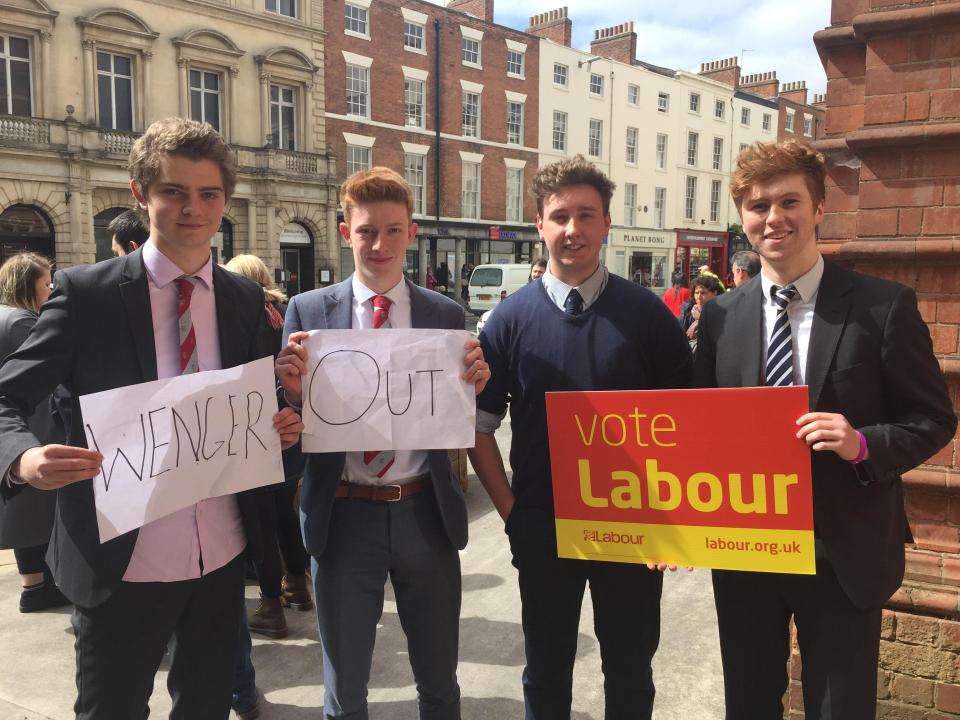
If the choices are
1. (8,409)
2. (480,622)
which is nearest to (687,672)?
(480,622)

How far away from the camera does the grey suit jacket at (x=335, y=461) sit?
2.21 m

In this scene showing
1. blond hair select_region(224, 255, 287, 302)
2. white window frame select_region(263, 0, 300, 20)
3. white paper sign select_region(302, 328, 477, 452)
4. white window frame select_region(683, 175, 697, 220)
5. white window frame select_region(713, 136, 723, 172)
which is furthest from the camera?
white window frame select_region(713, 136, 723, 172)

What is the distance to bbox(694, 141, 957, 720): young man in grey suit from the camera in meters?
1.85

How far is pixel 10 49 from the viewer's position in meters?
17.8

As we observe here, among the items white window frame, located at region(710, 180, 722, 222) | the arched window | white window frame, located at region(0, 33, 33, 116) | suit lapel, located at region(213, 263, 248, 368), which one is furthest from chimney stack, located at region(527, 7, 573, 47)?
suit lapel, located at region(213, 263, 248, 368)

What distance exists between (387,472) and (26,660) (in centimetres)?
243

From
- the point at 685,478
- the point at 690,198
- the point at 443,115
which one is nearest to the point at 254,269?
the point at 685,478

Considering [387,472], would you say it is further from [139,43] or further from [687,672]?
[139,43]

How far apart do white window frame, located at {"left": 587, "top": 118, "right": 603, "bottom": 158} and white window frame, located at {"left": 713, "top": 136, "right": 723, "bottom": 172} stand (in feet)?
29.1

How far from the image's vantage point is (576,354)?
89.7 inches

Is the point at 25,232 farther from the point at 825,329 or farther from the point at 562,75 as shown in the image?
the point at 562,75

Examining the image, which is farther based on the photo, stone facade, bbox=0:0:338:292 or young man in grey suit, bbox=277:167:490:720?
stone facade, bbox=0:0:338:292

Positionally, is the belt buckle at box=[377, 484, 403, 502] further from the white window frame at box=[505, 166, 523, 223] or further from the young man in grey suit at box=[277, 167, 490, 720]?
the white window frame at box=[505, 166, 523, 223]

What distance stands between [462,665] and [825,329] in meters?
2.33
